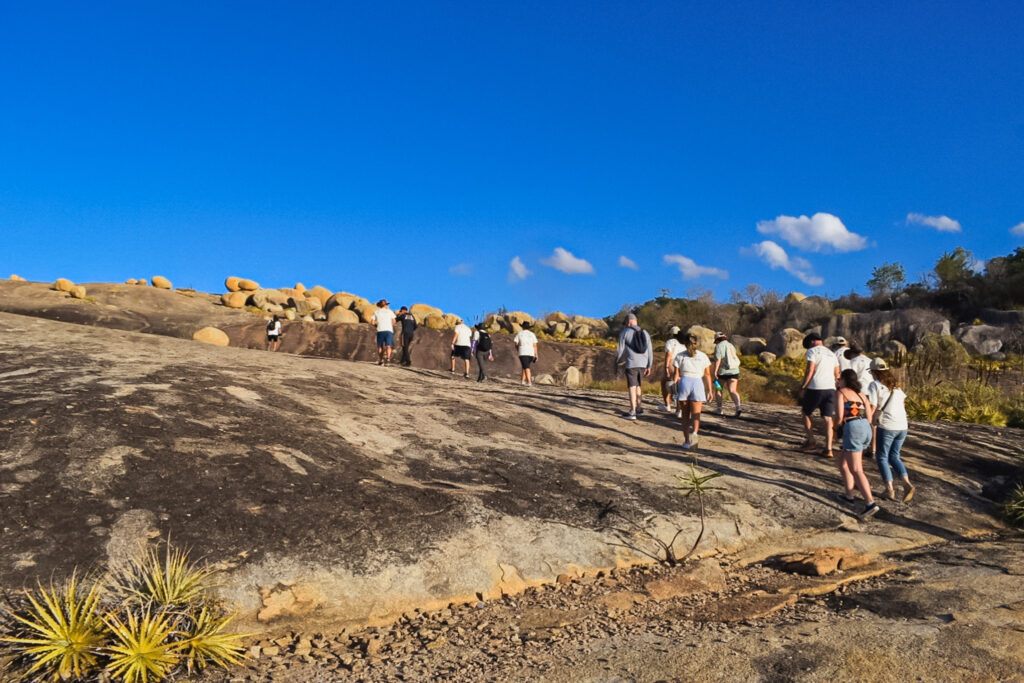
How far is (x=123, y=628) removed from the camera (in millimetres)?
4383

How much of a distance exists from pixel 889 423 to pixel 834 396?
146 cm

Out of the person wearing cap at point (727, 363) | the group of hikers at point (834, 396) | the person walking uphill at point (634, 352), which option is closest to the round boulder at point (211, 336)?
the group of hikers at point (834, 396)

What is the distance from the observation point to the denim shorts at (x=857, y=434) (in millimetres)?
7738

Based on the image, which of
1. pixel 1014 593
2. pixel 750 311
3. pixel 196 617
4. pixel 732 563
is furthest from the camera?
pixel 750 311

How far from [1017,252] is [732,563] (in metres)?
49.6

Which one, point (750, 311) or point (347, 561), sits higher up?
point (750, 311)

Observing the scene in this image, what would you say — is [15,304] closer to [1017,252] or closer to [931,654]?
[931,654]

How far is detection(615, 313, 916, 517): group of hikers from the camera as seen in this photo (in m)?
7.93

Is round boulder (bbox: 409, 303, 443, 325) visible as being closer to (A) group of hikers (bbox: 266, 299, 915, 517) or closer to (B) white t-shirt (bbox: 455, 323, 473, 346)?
(B) white t-shirt (bbox: 455, 323, 473, 346)

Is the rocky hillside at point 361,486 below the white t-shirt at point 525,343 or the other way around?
below

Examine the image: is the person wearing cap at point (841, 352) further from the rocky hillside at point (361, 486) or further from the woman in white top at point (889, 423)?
the woman in white top at point (889, 423)

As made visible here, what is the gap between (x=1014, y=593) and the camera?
557 centimetres

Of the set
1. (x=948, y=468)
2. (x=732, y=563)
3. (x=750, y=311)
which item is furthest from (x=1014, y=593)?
(x=750, y=311)

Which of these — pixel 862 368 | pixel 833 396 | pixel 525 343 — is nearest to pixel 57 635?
pixel 833 396
